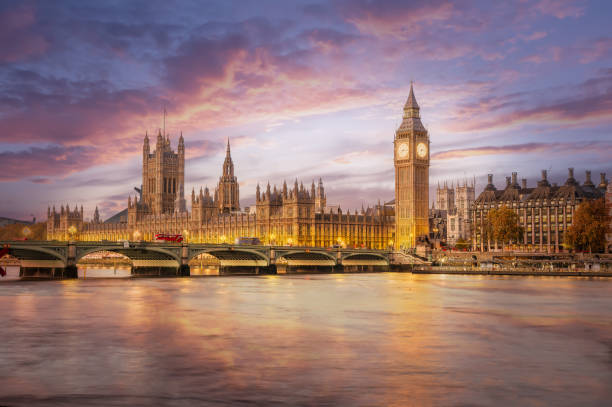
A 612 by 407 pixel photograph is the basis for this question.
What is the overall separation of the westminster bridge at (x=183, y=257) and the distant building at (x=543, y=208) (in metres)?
32.3

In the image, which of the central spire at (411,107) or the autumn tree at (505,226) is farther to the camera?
the central spire at (411,107)

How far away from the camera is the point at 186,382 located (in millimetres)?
20453

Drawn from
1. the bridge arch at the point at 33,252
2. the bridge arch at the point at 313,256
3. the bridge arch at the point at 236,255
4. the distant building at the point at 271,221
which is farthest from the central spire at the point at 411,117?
the bridge arch at the point at 33,252

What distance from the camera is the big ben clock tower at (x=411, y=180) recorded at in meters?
141

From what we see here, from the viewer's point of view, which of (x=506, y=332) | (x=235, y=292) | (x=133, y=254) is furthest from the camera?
(x=133, y=254)

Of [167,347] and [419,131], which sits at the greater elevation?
[419,131]

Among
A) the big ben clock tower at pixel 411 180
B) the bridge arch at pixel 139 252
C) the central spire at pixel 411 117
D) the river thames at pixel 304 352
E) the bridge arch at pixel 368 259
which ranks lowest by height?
the river thames at pixel 304 352

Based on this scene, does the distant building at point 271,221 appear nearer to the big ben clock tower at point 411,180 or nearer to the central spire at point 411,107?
the big ben clock tower at point 411,180

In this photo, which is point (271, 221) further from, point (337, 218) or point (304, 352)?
point (304, 352)

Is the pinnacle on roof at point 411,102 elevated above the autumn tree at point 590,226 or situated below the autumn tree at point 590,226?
above

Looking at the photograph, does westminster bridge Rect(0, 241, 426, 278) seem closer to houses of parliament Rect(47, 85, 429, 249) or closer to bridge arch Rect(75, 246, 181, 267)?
bridge arch Rect(75, 246, 181, 267)

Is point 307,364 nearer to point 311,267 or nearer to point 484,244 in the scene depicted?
point 311,267

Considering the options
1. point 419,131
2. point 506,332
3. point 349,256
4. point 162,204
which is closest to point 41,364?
point 506,332

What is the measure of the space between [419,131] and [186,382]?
418 feet
